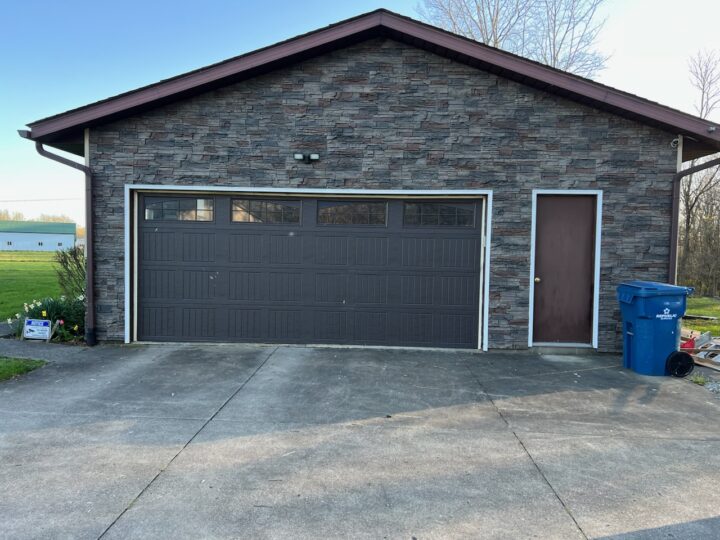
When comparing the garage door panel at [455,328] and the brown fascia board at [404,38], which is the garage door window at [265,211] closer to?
the brown fascia board at [404,38]

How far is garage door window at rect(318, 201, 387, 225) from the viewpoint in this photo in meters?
6.92

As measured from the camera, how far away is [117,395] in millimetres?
4652

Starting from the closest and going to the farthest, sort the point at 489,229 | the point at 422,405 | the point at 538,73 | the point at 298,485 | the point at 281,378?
1. the point at 298,485
2. the point at 422,405
3. the point at 281,378
4. the point at 538,73
5. the point at 489,229

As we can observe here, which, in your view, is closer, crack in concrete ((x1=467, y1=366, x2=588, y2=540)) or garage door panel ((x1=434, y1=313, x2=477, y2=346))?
crack in concrete ((x1=467, y1=366, x2=588, y2=540))

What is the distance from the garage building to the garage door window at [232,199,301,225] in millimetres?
24

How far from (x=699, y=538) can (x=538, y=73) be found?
19.2ft

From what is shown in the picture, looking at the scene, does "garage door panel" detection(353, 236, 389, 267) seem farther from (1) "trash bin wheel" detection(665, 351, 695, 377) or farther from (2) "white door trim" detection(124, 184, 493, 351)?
(1) "trash bin wheel" detection(665, 351, 695, 377)

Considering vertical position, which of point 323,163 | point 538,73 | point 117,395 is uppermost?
point 538,73

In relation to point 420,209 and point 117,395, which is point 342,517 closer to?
point 117,395

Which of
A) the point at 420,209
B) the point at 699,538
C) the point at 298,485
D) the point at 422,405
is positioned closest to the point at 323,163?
the point at 420,209

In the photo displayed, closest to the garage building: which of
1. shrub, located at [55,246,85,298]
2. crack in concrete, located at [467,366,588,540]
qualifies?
crack in concrete, located at [467,366,588,540]

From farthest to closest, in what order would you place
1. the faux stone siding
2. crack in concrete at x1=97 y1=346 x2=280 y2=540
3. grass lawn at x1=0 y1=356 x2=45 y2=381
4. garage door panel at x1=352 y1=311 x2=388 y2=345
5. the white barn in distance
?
the white barn in distance < garage door panel at x1=352 y1=311 x2=388 y2=345 < the faux stone siding < grass lawn at x1=0 y1=356 x2=45 y2=381 < crack in concrete at x1=97 y1=346 x2=280 y2=540

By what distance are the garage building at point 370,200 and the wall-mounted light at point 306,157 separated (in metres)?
0.08

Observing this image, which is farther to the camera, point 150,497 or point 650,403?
point 650,403
